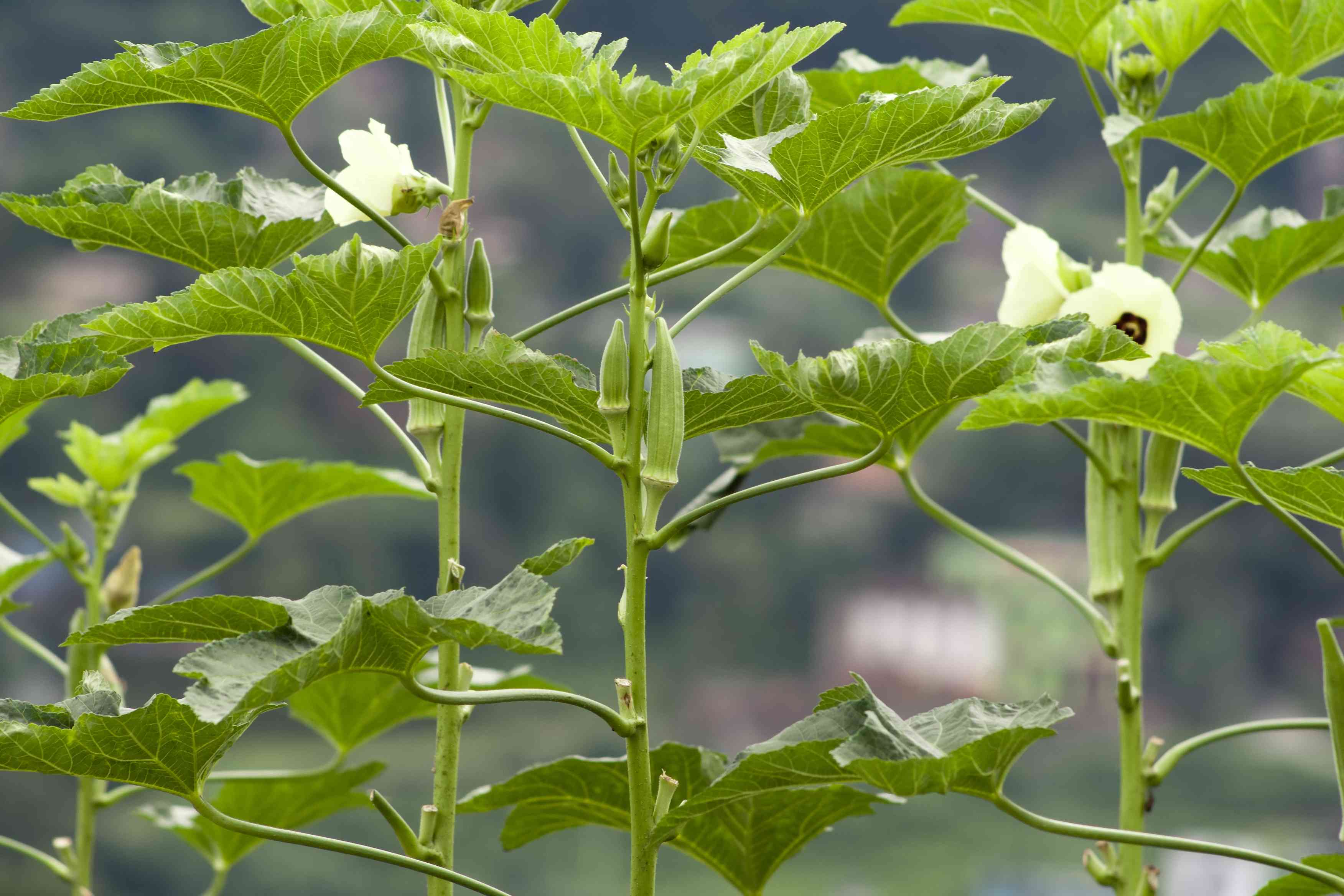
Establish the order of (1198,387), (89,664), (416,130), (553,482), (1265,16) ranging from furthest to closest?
(553,482) < (416,130) < (89,664) < (1265,16) < (1198,387)

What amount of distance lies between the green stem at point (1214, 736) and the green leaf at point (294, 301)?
0.49 meters

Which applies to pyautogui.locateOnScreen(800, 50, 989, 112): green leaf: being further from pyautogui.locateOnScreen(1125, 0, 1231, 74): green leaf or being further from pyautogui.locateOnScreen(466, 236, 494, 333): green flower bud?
pyautogui.locateOnScreen(466, 236, 494, 333): green flower bud

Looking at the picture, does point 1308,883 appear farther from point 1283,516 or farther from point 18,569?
point 18,569

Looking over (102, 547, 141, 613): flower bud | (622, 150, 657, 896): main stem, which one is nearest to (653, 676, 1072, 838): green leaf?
(622, 150, 657, 896): main stem

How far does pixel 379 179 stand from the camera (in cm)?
57

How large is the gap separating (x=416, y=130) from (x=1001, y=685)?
101cm

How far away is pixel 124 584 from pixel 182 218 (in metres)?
0.41

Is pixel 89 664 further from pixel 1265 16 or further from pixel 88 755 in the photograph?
pixel 1265 16

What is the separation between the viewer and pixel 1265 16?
0.71 m

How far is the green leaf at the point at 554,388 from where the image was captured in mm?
458

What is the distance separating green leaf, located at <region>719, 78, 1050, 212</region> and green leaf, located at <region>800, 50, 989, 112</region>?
0.28 meters

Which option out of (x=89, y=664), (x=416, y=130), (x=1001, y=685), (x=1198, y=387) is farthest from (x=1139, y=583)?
(x=416, y=130)

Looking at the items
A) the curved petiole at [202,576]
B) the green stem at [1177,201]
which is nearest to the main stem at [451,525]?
the curved petiole at [202,576]

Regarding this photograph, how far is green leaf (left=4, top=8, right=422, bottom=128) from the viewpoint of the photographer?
47cm
